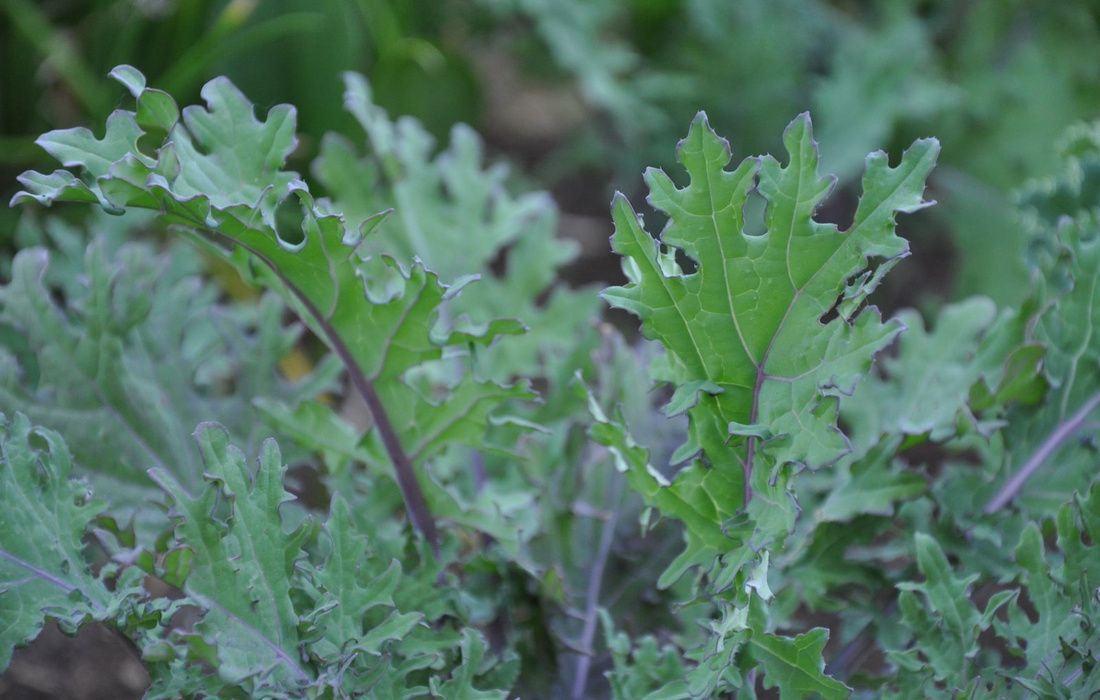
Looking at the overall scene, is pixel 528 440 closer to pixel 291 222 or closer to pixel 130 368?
pixel 130 368

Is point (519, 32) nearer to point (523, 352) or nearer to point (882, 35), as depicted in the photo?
point (882, 35)

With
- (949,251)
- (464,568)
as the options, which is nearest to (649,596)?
(464,568)

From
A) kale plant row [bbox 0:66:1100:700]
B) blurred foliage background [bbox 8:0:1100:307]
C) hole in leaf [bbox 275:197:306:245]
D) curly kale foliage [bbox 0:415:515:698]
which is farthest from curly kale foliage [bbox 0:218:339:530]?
blurred foliage background [bbox 8:0:1100:307]

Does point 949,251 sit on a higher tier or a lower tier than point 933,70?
lower

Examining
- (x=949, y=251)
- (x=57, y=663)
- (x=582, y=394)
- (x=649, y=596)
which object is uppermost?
(x=582, y=394)

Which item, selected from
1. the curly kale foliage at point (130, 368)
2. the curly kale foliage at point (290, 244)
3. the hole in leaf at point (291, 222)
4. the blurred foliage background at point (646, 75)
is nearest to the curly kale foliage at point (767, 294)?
the curly kale foliage at point (290, 244)

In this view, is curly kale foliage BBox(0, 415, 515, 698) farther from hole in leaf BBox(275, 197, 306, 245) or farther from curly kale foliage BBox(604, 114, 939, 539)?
hole in leaf BBox(275, 197, 306, 245)
